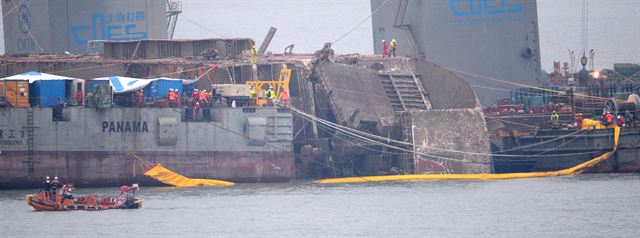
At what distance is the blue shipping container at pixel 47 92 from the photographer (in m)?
67.2

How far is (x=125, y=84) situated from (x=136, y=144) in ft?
13.0

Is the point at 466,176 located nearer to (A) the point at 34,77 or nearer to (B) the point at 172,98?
(B) the point at 172,98

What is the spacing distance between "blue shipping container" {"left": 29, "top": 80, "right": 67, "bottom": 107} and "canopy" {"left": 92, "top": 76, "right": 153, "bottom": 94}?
8.39 ft

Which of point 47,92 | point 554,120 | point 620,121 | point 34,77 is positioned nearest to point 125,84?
point 47,92

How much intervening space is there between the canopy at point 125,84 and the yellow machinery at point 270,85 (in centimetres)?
535

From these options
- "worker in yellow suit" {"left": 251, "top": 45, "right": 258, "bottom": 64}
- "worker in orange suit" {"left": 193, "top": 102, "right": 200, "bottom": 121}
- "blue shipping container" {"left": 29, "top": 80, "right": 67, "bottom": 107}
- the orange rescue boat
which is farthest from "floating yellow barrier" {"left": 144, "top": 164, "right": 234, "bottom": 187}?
the orange rescue boat

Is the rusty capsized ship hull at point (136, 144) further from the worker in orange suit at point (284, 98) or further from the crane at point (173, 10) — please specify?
the crane at point (173, 10)

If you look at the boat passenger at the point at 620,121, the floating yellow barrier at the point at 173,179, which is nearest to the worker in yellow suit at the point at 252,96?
the floating yellow barrier at the point at 173,179

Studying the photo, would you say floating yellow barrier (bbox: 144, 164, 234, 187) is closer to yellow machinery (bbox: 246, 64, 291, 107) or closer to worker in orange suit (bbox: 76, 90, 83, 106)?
worker in orange suit (bbox: 76, 90, 83, 106)

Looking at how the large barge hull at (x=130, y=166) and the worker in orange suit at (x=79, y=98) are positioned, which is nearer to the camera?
the large barge hull at (x=130, y=166)

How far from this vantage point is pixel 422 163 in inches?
2785

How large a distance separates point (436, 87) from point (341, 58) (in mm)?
5501

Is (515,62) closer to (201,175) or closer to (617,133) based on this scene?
(617,133)

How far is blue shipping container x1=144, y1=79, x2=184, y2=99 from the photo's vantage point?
232 feet
